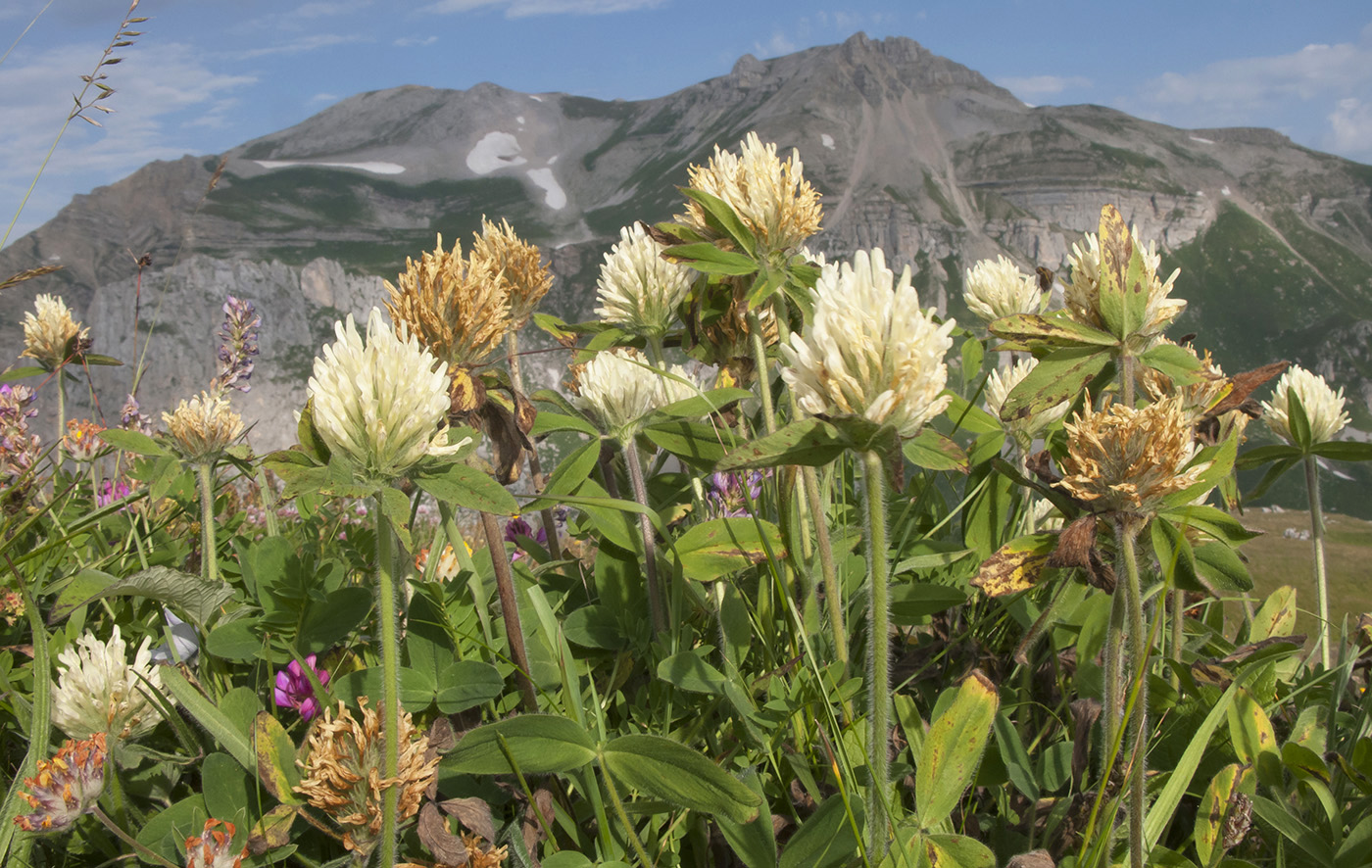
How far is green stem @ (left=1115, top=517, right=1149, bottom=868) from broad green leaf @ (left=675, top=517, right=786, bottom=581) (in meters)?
0.82

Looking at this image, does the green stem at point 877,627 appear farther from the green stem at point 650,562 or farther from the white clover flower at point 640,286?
the white clover flower at point 640,286

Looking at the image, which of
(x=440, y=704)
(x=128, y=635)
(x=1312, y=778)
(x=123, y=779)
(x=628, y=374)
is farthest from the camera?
(x=128, y=635)

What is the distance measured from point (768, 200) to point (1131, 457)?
113 cm

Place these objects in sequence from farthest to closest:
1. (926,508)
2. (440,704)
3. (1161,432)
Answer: (926,508)
(440,704)
(1161,432)

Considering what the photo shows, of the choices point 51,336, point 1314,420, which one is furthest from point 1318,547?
point 51,336

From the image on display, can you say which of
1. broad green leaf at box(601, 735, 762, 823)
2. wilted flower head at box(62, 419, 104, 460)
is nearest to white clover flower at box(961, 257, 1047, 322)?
broad green leaf at box(601, 735, 762, 823)

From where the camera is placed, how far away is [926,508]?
10.1 ft

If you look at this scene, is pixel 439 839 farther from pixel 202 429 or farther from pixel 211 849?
pixel 202 429

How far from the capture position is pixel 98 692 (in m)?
2.10

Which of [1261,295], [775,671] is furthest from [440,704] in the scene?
[1261,295]

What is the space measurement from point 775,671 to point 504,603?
2.24ft

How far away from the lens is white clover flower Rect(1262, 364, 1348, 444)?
2885 millimetres

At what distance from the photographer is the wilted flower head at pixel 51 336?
460 cm

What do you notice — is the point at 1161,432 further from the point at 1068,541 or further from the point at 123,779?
the point at 123,779
